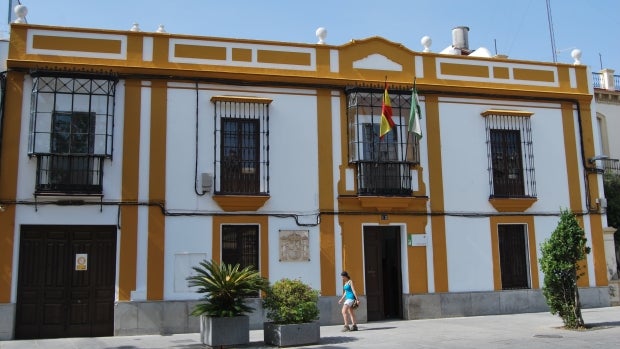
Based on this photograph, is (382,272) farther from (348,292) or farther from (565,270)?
(565,270)

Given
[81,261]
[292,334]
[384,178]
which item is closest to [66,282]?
[81,261]

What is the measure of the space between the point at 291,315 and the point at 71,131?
6815mm

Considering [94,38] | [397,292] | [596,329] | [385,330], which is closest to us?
[596,329]

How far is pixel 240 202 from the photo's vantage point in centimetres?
1502

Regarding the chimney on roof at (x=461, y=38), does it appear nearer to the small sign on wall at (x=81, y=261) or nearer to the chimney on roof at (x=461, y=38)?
the chimney on roof at (x=461, y=38)

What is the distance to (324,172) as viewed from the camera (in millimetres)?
15875

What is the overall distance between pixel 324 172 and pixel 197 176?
3231mm

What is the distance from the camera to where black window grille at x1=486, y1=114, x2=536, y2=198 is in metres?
17.1

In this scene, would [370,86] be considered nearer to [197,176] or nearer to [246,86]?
[246,86]

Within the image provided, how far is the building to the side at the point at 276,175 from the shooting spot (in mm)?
14078

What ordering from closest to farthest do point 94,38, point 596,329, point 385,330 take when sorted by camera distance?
point 596,329 < point 385,330 < point 94,38

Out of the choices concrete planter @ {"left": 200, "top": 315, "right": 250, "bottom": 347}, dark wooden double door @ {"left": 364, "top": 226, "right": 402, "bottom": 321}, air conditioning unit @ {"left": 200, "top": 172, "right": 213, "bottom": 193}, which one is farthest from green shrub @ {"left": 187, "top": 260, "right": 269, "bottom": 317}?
dark wooden double door @ {"left": 364, "top": 226, "right": 402, "bottom": 321}

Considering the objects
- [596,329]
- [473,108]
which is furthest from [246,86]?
[596,329]

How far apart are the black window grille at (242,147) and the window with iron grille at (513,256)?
679cm
